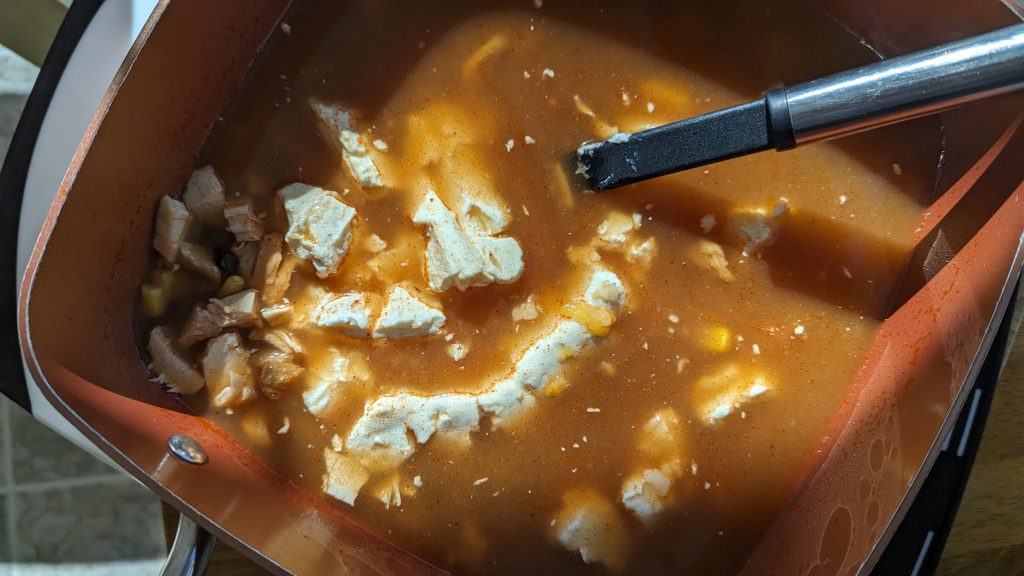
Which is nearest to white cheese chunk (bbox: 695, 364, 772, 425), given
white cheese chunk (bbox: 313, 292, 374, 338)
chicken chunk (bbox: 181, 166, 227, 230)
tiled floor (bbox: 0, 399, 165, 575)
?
white cheese chunk (bbox: 313, 292, 374, 338)

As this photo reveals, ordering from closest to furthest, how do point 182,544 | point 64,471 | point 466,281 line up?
point 182,544, point 466,281, point 64,471

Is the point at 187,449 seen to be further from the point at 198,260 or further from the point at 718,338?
the point at 718,338

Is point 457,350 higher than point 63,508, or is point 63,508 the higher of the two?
point 457,350

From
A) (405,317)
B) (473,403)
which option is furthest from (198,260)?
(473,403)

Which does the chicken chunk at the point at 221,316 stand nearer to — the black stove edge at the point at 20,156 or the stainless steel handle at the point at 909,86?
the black stove edge at the point at 20,156

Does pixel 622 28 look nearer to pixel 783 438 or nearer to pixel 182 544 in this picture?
pixel 783 438

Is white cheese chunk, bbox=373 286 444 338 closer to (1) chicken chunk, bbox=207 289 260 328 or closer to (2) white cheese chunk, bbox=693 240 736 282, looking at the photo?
(1) chicken chunk, bbox=207 289 260 328

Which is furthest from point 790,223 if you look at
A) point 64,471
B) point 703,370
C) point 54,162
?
point 64,471
